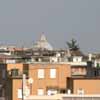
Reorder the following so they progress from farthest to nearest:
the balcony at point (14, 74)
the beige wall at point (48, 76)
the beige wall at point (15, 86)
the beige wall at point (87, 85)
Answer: the beige wall at point (48, 76), the balcony at point (14, 74), the beige wall at point (87, 85), the beige wall at point (15, 86)

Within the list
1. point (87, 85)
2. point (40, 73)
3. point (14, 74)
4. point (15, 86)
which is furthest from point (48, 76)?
point (15, 86)

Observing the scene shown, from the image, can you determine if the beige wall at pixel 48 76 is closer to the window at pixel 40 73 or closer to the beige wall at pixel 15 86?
the window at pixel 40 73

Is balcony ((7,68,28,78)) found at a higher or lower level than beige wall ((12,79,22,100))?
higher

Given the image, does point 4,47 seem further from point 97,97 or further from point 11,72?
point 97,97

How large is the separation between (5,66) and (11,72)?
4.45 metres

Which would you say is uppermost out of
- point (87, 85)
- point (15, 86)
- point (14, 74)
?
point (14, 74)

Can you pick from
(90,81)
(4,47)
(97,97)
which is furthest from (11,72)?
(4,47)

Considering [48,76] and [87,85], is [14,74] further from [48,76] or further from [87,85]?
[87,85]

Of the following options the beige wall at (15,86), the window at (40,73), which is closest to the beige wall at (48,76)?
the window at (40,73)

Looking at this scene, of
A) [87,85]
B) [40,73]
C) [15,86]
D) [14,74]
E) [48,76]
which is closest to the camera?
[15,86]

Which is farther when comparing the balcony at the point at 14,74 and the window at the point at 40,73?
the window at the point at 40,73

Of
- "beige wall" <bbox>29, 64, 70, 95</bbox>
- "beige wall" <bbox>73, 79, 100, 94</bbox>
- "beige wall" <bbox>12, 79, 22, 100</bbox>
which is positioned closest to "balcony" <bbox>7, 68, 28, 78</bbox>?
"beige wall" <bbox>12, 79, 22, 100</bbox>

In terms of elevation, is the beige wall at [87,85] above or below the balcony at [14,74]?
below

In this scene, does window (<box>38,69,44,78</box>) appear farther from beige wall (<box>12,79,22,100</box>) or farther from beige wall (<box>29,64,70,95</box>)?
beige wall (<box>12,79,22,100</box>)
